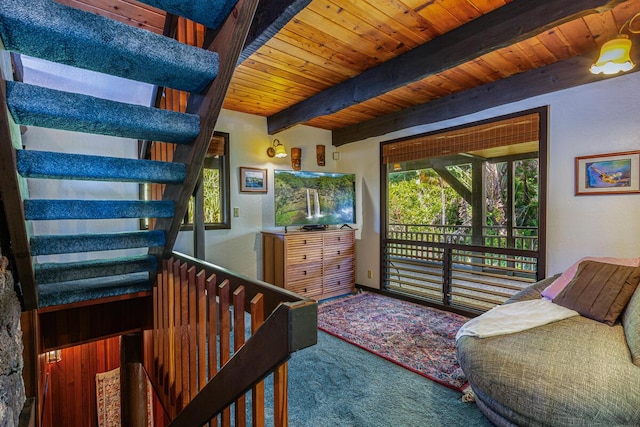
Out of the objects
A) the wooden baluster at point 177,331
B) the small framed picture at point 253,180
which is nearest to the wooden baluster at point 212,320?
the wooden baluster at point 177,331

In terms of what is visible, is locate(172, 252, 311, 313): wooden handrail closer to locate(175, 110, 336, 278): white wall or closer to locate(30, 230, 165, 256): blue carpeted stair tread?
locate(30, 230, 165, 256): blue carpeted stair tread

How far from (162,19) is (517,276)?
3.86m

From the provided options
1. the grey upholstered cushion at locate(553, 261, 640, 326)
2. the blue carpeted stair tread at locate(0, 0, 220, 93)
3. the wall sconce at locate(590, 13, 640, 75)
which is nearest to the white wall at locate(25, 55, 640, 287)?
the grey upholstered cushion at locate(553, 261, 640, 326)

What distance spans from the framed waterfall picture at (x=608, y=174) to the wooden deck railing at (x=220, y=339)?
9.36 ft

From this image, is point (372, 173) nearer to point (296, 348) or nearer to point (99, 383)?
point (296, 348)

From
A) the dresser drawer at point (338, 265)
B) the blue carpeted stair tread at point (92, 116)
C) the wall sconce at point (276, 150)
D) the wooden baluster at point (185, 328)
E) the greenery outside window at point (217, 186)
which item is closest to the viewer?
the blue carpeted stair tread at point (92, 116)

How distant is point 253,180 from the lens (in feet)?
12.5

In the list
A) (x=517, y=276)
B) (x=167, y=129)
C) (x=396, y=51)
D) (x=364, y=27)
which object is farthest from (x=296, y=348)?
(x=517, y=276)

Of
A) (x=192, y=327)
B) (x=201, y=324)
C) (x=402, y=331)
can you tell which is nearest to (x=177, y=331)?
(x=192, y=327)

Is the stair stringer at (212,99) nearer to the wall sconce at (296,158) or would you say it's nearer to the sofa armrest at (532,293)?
the sofa armrest at (532,293)

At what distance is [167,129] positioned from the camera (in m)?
1.27

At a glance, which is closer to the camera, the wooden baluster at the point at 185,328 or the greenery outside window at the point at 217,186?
the wooden baluster at the point at 185,328

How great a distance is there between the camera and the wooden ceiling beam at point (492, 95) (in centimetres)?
256

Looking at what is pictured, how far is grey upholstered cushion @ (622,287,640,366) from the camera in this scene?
4.88 feet
